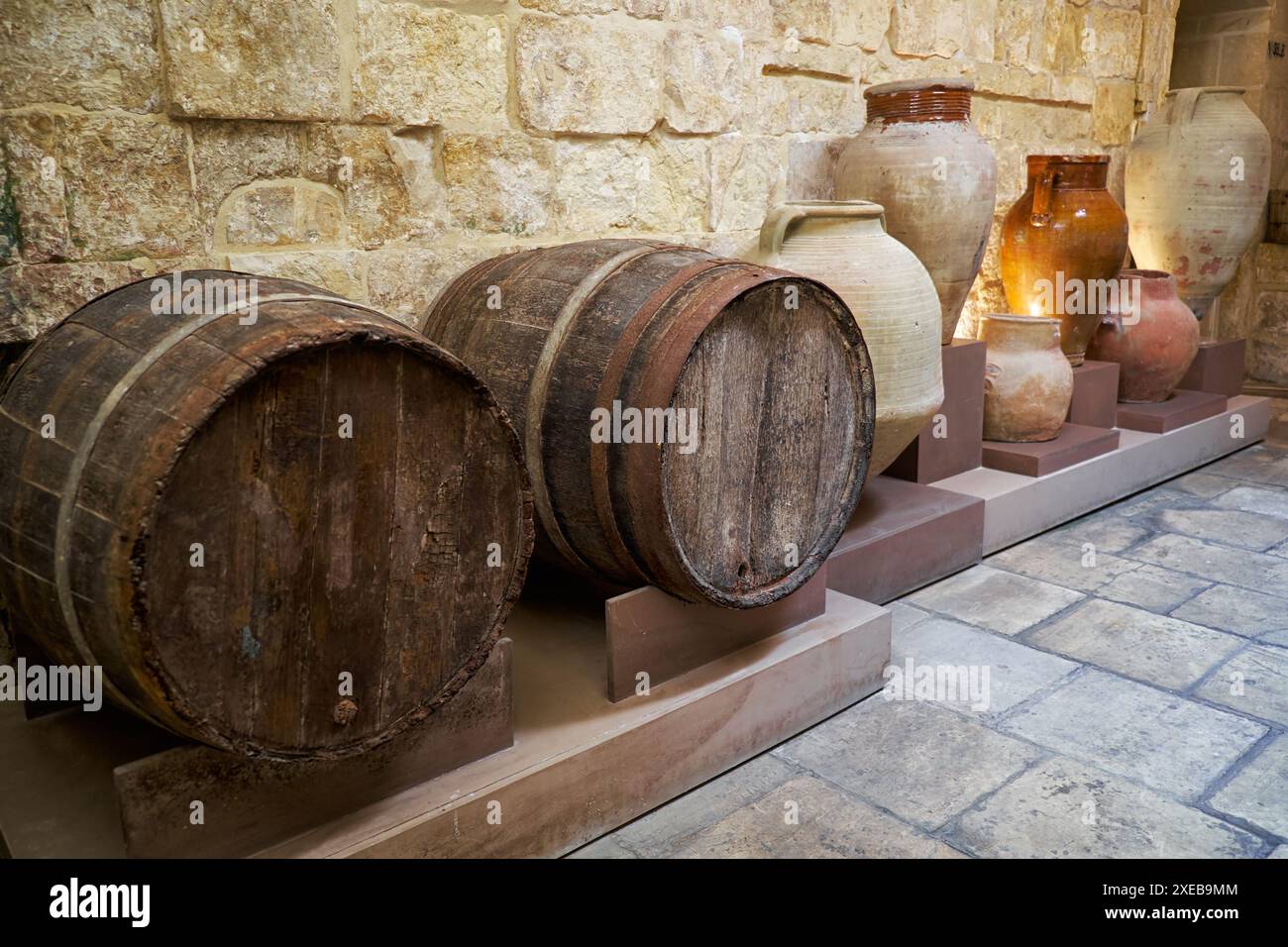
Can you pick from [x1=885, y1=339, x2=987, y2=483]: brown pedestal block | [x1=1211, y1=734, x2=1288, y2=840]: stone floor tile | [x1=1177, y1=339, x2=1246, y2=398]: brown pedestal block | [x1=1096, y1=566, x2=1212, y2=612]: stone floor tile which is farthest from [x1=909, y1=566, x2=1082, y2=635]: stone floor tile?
[x1=1177, y1=339, x2=1246, y2=398]: brown pedestal block

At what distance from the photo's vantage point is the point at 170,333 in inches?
57.8

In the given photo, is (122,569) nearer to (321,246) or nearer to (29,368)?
(29,368)

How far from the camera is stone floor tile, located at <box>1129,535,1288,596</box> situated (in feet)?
10.4

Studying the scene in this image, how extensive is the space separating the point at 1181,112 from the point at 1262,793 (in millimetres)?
3969

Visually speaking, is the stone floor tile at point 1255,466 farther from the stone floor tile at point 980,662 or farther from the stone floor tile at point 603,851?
the stone floor tile at point 603,851

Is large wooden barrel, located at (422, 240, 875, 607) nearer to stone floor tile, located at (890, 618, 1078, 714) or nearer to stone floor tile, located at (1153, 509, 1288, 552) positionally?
stone floor tile, located at (890, 618, 1078, 714)

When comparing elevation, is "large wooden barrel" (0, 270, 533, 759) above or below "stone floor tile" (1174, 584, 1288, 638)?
above

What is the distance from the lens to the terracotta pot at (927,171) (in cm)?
345

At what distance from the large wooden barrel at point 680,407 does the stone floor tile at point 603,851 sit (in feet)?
1.60

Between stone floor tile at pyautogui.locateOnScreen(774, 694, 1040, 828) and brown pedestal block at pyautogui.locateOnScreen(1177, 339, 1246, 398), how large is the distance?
10.4ft

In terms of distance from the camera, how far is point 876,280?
9.36 feet

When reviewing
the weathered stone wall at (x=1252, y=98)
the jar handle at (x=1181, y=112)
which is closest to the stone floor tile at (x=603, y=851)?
the jar handle at (x=1181, y=112)

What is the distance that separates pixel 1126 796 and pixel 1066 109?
3.78 meters

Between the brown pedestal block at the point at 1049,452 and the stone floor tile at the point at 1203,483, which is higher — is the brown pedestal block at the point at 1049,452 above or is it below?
above
